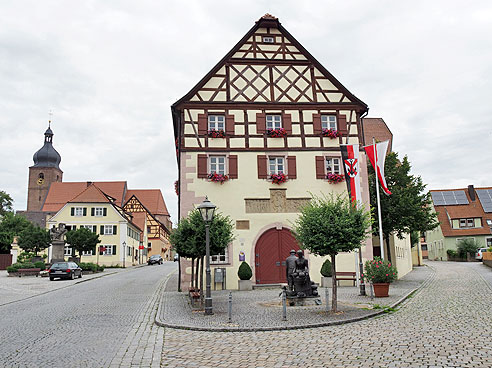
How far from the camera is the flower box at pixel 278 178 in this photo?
22.8 meters

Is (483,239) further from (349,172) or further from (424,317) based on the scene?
(424,317)

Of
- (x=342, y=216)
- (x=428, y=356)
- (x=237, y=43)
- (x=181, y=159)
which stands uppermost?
(x=237, y=43)

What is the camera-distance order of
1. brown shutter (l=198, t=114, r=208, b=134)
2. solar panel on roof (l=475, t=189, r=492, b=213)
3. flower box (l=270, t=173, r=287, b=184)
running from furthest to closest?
1. solar panel on roof (l=475, t=189, r=492, b=213)
2. brown shutter (l=198, t=114, r=208, b=134)
3. flower box (l=270, t=173, r=287, b=184)

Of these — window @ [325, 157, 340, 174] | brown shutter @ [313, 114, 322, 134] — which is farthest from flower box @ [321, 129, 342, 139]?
window @ [325, 157, 340, 174]

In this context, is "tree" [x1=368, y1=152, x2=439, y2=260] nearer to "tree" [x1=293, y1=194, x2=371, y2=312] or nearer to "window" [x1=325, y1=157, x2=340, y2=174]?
→ "window" [x1=325, y1=157, x2=340, y2=174]

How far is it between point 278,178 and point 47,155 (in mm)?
80555

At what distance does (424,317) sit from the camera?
12.1m

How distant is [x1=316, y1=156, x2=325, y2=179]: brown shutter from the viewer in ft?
76.8

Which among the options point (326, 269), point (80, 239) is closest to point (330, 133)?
point (326, 269)

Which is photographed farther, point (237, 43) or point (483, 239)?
point (483, 239)

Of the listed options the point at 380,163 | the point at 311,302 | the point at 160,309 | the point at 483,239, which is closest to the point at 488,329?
the point at 311,302

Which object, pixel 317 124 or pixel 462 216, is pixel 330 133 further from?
pixel 462 216

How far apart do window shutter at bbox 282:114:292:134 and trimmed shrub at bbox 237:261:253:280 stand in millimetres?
7074

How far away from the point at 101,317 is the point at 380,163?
1256 cm
